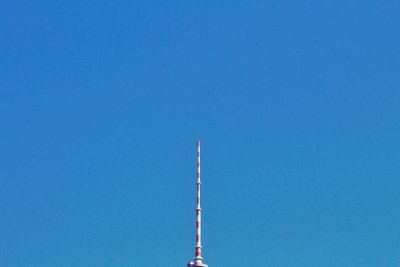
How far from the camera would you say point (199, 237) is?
6594 cm

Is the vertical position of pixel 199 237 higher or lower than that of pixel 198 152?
lower

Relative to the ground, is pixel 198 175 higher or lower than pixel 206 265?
higher

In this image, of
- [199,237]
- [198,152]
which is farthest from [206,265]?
[198,152]

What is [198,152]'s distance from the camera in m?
68.5

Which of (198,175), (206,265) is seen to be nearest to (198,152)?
(198,175)

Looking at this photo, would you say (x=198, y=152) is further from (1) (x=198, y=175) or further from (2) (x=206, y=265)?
(2) (x=206, y=265)

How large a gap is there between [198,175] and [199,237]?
380 cm

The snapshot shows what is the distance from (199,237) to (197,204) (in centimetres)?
195

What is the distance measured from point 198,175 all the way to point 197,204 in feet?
6.13

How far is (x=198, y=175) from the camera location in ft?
222

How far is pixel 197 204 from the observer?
66750 millimetres

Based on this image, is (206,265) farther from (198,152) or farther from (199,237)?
(198,152)

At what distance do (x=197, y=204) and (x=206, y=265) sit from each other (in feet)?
11.2

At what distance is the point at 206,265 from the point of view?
66.4m
